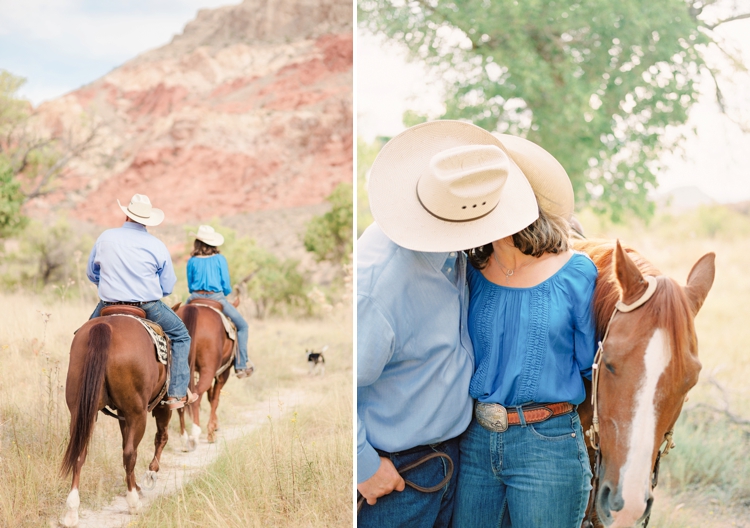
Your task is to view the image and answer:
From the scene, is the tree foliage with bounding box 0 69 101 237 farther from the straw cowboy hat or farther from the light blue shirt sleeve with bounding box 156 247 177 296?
the straw cowboy hat

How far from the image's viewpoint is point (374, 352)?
1565 millimetres

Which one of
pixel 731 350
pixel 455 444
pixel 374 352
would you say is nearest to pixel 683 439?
pixel 731 350

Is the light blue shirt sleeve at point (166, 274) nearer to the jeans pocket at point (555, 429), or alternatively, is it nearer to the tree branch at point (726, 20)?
the jeans pocket at point (555, 429)

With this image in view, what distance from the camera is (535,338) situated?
5.58ft

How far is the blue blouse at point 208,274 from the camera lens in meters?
3.72

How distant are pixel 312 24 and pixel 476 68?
19.1m

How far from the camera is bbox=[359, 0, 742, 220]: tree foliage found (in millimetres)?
6484

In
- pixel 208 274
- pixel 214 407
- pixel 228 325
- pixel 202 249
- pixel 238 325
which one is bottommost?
pixel 214 407

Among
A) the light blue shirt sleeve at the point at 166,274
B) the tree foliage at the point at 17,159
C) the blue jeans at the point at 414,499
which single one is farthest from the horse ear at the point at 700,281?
the tree foliage at the point at 17,159

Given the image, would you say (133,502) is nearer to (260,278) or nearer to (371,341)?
(371,341)

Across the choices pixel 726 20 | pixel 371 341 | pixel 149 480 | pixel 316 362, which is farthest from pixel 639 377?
pixel 726 20

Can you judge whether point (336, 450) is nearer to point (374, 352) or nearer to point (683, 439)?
point (374, 352)

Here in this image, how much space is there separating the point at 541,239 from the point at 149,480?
6.74ft

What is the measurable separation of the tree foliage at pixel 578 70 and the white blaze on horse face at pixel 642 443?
5.06m
